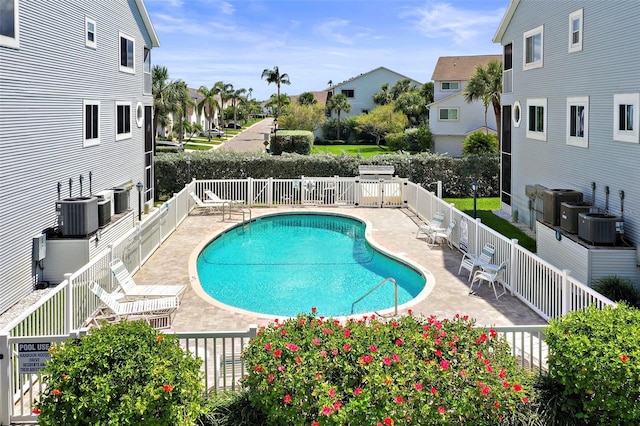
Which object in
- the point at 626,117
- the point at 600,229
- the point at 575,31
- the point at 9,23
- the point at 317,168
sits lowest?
the point at 600,229

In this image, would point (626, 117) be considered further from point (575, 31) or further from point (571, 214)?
point (575, 31)

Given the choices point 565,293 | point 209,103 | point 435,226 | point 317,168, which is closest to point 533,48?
point 435,226

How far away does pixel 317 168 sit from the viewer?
27.0 m

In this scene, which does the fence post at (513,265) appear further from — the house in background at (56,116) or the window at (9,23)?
the window at (9,23)

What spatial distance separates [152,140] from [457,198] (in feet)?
45.8

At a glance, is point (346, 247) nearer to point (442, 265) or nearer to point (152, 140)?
point (442, 265)

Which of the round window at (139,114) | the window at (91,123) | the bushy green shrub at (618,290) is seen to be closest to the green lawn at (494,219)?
the bushy green shrub at (618,290)

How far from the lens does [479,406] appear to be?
17.0 ft

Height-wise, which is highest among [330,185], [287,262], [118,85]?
[118,85]

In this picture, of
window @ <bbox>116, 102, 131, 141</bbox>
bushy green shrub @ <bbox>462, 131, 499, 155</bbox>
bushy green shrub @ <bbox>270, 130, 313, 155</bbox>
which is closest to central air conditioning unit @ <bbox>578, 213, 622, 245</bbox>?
window @ <bbox>116, 102, 131, 141</bbox>

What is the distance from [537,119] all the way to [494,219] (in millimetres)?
4304

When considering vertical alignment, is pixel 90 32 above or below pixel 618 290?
above

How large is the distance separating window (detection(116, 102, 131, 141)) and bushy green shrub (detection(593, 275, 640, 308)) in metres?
14.8

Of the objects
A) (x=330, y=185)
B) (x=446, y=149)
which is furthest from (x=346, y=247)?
(x=446, y=149)
